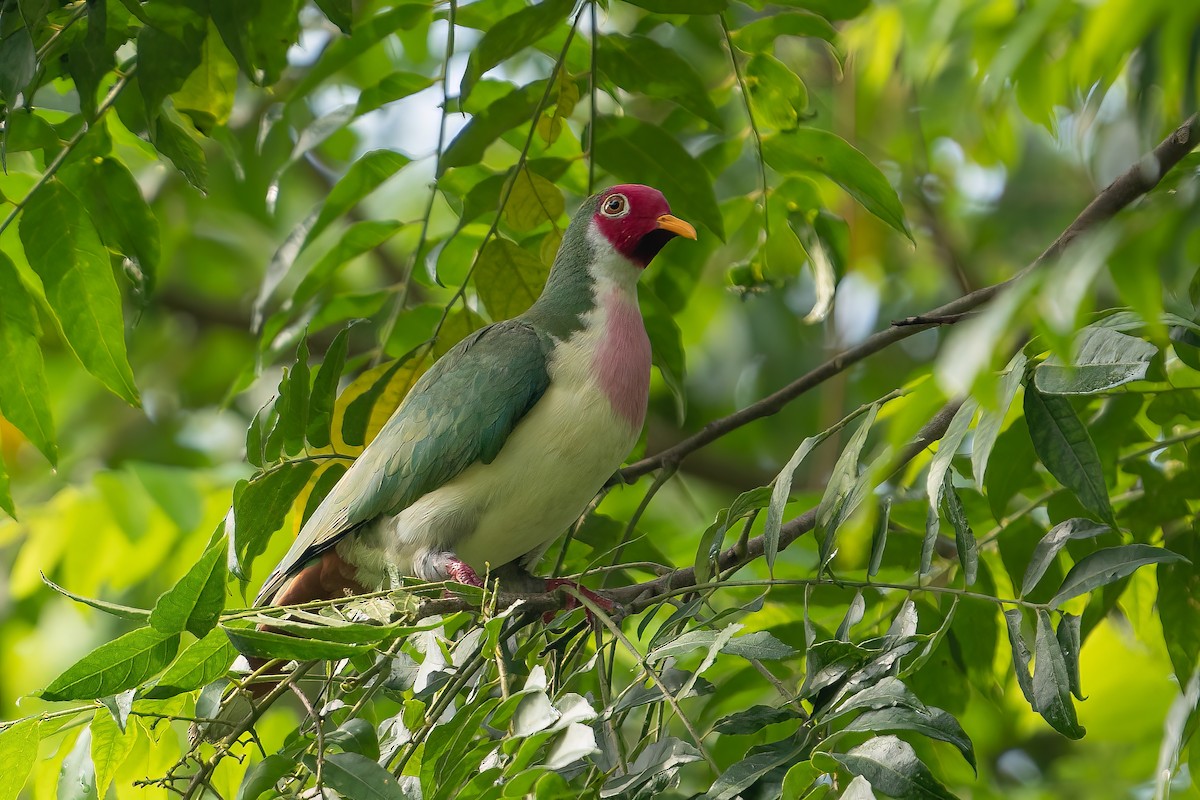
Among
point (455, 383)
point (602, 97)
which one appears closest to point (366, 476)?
point (455, 383)

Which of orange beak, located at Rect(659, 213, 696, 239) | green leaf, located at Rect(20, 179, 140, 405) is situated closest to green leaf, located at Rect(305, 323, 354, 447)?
green leaf, located at Rect(20, 179, 140, 405)

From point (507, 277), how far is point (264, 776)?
67.9 inches

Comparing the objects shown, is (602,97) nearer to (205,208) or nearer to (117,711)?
(205,208)

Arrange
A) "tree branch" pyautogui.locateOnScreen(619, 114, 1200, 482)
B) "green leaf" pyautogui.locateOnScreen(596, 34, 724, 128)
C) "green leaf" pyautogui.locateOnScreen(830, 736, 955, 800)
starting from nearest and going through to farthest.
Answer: "green leaf" pyautogui.locateOnScreen(830, 736, 955, 800), "tree branch" pyautogui.locateOnScreen(619, 114, 1200, 482), "green leaf" pyautogui.locateOnScreen(596, 34, 724, 128)

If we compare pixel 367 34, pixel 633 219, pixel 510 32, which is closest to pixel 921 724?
pixel 510 32

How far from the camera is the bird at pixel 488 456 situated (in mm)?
3199

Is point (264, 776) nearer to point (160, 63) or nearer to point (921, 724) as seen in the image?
point (921, 724)

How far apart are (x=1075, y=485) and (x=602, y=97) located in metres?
5.15

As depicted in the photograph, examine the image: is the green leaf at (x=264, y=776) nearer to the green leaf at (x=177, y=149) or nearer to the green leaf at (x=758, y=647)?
the green leaf at (x=758, y=647)

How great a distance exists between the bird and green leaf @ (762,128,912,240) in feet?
1.05

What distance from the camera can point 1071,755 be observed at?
754 cm

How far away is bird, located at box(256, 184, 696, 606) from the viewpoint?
3199mm

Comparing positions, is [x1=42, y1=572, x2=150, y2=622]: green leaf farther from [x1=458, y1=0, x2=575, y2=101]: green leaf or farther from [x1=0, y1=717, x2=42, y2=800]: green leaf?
[x1=458, y1=0, x2=575, y2=101]: green leaf

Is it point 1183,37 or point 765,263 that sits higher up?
point 1183,37
